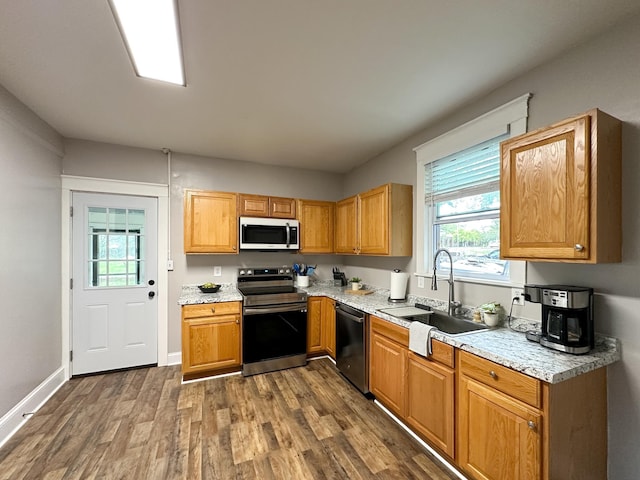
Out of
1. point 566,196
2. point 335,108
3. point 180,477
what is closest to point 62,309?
point 180,477

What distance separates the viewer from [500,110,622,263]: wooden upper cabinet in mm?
1375

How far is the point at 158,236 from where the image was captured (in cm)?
342

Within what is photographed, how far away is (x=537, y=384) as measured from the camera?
50.6 inches

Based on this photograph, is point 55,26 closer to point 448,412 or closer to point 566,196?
point 566,196

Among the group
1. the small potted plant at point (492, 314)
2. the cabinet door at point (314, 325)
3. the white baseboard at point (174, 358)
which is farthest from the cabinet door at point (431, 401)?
the white baseboard at point (174, 358)

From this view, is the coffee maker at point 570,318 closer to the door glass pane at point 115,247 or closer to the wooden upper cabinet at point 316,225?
the wooden upper cabinet at point 316,225

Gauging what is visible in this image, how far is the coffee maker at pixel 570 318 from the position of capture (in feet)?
4.73

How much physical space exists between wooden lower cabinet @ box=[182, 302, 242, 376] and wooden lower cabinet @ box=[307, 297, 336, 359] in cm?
86

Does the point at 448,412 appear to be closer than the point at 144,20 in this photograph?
No

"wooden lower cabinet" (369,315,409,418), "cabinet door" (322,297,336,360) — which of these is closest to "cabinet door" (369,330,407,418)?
"wooden lower cabinet" (369,315,409,418)

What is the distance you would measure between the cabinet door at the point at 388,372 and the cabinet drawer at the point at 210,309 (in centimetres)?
158

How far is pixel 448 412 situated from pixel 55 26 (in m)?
3.24

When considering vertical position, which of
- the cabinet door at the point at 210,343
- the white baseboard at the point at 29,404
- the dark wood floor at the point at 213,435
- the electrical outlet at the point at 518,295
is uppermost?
the electrical outlet at the point at 518,295

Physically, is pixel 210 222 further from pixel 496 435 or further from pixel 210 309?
pixel 496 435
